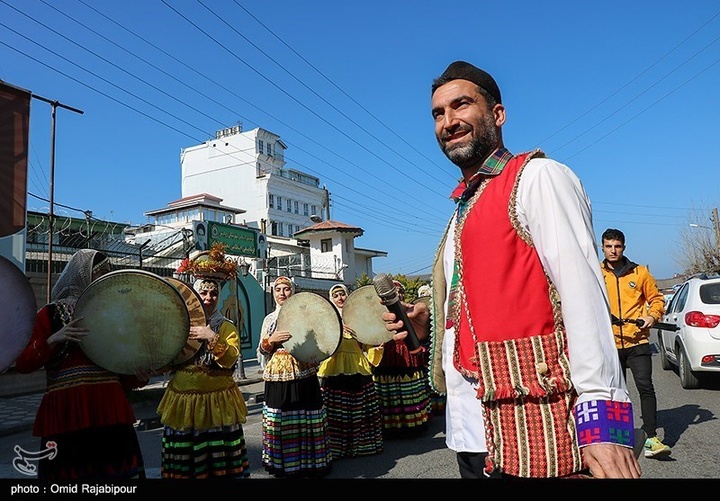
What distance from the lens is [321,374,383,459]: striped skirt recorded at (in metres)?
6.45

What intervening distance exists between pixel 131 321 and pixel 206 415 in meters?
1.37

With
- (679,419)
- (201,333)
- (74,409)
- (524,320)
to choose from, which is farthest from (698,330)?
(74,409)

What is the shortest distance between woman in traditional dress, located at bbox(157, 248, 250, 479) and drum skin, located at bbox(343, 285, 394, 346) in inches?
81.2

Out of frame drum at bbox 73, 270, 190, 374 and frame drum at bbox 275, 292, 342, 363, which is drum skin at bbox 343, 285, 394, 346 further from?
frame drum at bbox 73, 270, 190, 374

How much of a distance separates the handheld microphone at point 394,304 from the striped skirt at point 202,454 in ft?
8.60

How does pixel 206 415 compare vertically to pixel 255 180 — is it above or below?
below

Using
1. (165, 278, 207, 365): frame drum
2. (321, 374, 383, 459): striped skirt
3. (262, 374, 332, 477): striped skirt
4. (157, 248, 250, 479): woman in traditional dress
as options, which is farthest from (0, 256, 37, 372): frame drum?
(321, 374, 383, 459): striped skirt

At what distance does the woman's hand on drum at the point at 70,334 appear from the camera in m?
3.25

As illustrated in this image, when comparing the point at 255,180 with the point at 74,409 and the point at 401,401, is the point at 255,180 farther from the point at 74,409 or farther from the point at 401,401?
the point at 74,409

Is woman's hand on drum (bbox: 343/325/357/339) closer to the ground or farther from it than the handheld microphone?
closer to the ground

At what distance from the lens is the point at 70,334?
10.7 ft

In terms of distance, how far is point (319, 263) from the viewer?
34.6m

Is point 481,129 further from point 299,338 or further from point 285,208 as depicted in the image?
point 285,208

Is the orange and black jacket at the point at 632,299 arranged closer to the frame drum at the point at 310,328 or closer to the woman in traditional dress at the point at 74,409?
the frame drum at the point at 310,328
